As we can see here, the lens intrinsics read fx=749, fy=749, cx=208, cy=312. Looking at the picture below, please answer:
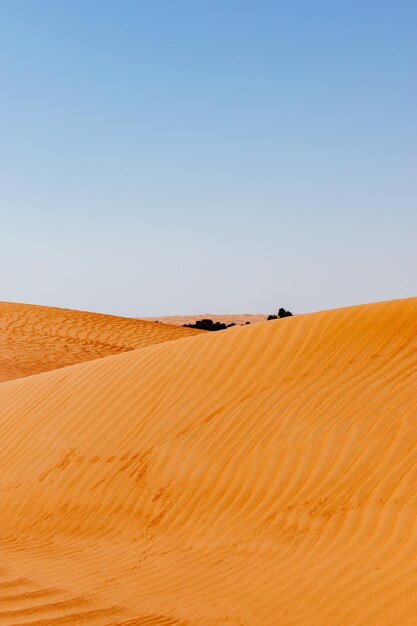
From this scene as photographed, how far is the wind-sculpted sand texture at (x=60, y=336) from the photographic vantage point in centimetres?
2088

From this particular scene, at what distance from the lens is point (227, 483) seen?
6207 millimetres

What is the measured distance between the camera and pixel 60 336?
24.9 meters

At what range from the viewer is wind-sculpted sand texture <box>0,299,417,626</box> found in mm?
4289

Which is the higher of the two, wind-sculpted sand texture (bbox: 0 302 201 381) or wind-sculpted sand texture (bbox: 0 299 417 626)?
wind-sculpted sand texture (bbox: 0 302 201 381)

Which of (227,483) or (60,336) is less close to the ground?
(60,336)

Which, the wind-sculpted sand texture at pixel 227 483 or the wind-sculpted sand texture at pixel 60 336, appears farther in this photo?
the wind-sculpted sand texture at pixel 60 336

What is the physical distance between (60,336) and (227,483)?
63.6 feet

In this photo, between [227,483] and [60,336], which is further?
[60,336]

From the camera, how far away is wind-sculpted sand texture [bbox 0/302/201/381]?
68.5 feet

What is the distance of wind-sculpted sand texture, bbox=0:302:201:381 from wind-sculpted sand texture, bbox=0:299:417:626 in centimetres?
1043

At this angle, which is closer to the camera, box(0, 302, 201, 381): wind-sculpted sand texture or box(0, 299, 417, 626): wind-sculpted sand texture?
box(0, 299, 417, 626): wind-sculpted sand texture

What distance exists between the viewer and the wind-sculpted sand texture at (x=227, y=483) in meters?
4.29

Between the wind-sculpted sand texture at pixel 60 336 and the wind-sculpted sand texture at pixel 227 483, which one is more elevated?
the wind-sculpted sand texture at pixel 60 336

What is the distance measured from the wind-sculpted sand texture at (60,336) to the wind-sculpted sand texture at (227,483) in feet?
34.2
